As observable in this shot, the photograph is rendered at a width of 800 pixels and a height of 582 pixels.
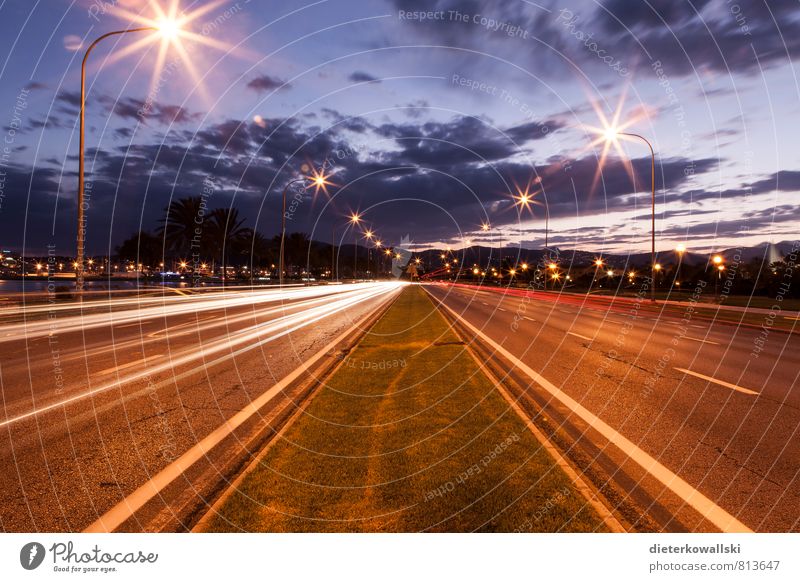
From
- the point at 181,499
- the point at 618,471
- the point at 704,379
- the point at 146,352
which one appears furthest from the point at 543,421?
the point at 146,352

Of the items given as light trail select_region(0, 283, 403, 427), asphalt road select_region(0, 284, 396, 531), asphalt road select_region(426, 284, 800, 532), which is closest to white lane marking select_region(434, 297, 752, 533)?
asphalt road select_region(426, 284, 800, 532)

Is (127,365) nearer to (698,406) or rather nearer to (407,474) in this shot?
(407,474)

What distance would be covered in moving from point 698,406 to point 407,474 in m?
5.16

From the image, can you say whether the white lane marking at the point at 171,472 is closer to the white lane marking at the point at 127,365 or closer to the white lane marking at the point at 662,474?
the white lane marking at the point at 127,365

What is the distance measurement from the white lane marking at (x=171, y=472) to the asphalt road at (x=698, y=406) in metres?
4.21

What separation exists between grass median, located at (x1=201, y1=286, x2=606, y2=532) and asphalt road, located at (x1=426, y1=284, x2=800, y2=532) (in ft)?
3.04

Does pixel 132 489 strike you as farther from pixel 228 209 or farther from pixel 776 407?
pixel 228 209

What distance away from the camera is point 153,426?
6473 mm

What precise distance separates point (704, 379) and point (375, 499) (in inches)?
318

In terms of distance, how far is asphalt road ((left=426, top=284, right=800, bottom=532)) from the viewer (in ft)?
14.2

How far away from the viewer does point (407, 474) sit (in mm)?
4762

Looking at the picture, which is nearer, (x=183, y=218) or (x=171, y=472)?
(x=171, y=472)

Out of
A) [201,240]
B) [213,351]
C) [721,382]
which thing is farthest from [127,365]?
[201,240]

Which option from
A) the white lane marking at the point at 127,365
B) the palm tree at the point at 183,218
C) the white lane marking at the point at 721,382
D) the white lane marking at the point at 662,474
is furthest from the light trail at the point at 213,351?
the palm tree at the point at 183,218
